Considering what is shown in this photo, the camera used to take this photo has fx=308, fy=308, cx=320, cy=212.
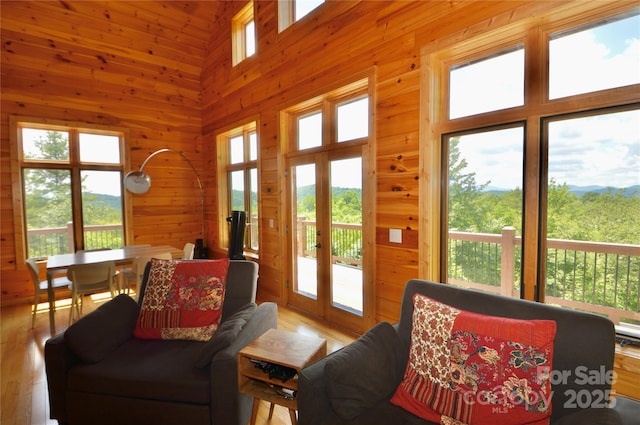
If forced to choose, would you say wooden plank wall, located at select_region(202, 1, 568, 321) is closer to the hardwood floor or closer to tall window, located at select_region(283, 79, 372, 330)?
tall window, located at select_region(283, 79, 372, 330)

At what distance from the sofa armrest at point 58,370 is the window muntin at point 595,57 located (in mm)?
3383

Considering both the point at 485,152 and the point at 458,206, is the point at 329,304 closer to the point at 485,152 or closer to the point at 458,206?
the point at 458,206

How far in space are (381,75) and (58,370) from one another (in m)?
3.19

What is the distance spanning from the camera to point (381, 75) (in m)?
2.84

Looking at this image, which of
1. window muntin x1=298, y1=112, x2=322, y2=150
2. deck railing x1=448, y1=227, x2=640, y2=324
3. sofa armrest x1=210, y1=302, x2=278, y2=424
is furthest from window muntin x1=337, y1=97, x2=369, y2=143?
sofa armrest x1=210, y1=302, x2=278, y2=424

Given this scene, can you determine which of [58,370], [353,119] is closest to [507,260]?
[353,119]

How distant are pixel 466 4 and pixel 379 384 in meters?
2.60

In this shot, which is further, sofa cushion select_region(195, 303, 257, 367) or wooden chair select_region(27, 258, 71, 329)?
wooden chair select_region(27, 258, 71, 329)

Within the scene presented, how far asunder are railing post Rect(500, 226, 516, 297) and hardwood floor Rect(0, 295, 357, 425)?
153 centimetres

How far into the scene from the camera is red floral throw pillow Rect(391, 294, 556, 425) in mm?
1217

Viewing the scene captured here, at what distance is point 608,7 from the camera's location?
1.79 metres

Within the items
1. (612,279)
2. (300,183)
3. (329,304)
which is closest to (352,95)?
(300,183)

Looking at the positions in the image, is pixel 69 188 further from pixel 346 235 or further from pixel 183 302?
pixel 346 235

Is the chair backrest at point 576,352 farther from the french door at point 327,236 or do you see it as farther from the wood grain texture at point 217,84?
the french door at point 327,236
